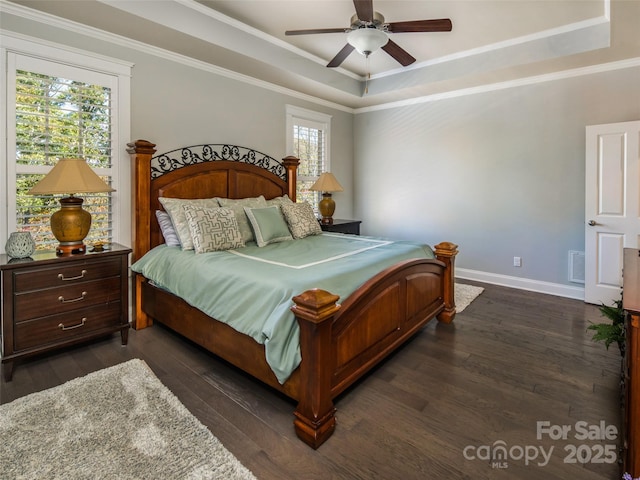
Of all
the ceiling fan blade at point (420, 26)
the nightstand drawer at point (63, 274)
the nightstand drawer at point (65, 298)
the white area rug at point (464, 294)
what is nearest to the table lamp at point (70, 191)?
the nightstand drawer at point (63, 274)

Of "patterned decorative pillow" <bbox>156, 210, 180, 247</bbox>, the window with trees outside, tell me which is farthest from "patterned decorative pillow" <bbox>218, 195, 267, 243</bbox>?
the window with trees outside

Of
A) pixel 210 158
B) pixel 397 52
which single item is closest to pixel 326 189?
pixel 210 158

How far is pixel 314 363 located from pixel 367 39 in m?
2.41

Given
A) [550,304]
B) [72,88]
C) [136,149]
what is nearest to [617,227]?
[550,304]

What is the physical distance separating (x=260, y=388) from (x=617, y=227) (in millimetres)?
3938

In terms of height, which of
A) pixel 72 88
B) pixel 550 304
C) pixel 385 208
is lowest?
pixel 550 304

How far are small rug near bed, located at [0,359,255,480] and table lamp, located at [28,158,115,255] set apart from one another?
1.02m

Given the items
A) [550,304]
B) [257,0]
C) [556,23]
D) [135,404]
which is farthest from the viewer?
[550,304]

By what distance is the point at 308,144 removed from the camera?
16.9 ft

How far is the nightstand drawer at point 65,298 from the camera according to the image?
2.28 m

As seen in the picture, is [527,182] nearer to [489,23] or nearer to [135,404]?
[489,23]

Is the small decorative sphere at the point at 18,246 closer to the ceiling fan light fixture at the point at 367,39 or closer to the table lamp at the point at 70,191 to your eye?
the table lamp at the point at 70,191

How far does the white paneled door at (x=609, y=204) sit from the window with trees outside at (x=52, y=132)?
191 inches

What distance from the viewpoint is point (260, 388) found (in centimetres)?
216
